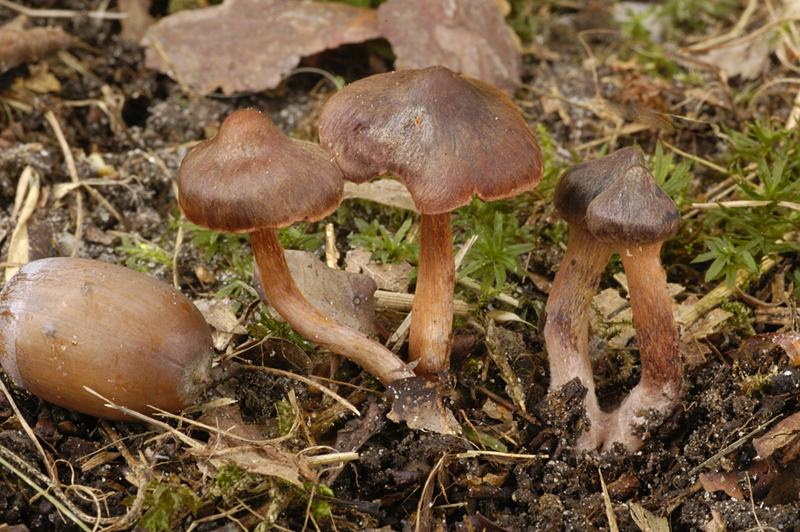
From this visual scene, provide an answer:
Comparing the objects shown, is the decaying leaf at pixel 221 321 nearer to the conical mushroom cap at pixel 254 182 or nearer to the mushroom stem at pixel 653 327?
the conical mushroom cap at pixel 254 182

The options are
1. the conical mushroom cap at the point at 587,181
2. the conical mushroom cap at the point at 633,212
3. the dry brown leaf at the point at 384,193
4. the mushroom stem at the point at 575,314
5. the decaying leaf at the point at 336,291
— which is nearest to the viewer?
the conical mushroom cap at the point at 633,212

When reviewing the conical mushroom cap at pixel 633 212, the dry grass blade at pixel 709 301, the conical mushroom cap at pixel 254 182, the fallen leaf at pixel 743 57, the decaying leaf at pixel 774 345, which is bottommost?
the dry grass blade at pixel 709 301

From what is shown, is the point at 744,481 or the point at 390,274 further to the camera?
the point at 390,274

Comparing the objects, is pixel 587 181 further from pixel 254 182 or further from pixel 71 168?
pixel 71 168

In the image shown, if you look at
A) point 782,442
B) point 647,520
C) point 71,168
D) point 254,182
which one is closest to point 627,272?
point 782,442

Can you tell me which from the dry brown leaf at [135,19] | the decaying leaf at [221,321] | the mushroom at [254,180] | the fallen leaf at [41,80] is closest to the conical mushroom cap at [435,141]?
the mushroom at [254,180]

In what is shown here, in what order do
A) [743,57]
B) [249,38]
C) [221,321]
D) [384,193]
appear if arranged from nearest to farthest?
1. [221,321]
2. [384,193]
3. [249,38]
4. [743,57]
